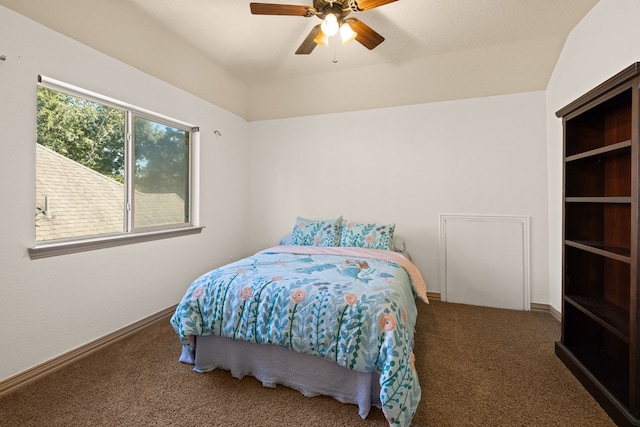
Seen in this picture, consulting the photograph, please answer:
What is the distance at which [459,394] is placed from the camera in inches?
63.5

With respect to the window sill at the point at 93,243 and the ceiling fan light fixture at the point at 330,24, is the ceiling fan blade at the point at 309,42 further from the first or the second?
the window sill at the point at 93,243

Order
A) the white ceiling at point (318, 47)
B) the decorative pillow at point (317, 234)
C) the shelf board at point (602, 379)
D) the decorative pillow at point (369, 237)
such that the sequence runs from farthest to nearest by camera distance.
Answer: the decorative pillow at point (317, 234) < the decorative pillow at point (369, 237) < the white ceiling at point (318, 47) < the shelf board at point (602, 379)

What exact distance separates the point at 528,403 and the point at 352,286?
1.14m

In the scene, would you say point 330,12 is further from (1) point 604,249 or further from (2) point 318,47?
(1) point 604,249

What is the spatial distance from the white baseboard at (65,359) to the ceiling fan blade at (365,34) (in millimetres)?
2907

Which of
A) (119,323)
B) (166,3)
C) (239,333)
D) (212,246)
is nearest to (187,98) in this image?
(166,3)

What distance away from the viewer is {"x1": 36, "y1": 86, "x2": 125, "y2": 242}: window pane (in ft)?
6.20

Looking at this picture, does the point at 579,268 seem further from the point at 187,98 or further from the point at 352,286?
the point at 187,98

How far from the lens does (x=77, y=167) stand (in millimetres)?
2084

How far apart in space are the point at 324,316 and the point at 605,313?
166cm

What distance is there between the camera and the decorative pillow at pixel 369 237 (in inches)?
113

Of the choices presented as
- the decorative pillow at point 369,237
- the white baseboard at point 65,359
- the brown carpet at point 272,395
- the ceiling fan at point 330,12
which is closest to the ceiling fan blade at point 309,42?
the ceiling fan at point 330,12

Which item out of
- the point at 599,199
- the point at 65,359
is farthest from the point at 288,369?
A: the point at 599,199

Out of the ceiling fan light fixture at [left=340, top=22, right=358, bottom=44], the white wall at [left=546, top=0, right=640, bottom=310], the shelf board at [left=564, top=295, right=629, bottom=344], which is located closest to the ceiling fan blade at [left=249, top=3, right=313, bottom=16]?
the ceiling fan light fixture at [left=340, top=22, right=358, bottom=44]
